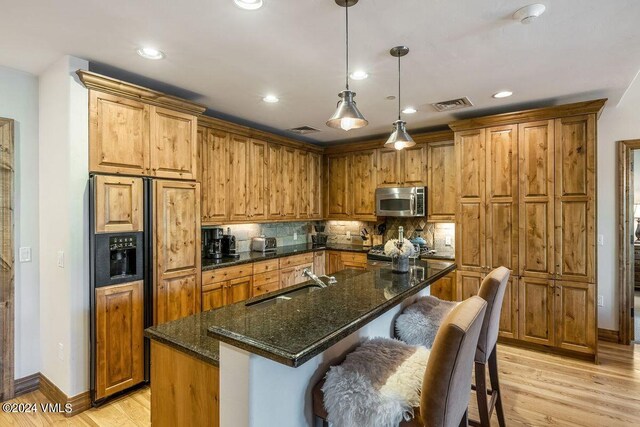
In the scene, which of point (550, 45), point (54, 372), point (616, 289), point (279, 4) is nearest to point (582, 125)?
point (550, 45)

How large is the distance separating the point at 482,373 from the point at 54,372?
10.3 feet

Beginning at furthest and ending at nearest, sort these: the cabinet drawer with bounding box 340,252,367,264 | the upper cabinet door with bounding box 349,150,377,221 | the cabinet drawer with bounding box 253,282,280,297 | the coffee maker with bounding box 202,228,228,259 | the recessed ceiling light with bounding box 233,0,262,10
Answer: the upper cabinet door with bounding box 349,150,377,221 < the cabinet drawer with bounding box 340,252,367,264 < the cabinet drawer with bounding box 253,282,280,297 < the coffee maker with bounding box 202,228,228,259 < the recessed ceiling light with bounding box 233,0,262,10

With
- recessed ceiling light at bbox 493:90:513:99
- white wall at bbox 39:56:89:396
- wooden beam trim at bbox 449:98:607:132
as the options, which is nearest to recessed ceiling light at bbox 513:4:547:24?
recessed ceiling light at bbox 493:90:513:99

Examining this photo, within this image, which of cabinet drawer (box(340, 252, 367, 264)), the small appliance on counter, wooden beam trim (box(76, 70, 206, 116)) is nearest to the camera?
wooden beam trim (box(76, 70, 206, 116))

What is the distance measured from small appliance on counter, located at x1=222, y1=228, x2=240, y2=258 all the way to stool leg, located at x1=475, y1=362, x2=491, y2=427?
2.99m

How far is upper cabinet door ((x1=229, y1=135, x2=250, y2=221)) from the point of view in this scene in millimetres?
4125

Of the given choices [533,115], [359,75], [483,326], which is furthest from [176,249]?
[533,115]

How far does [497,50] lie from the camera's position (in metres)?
2.41

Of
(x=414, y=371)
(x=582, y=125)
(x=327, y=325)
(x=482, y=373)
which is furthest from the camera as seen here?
(x=582, y=125)

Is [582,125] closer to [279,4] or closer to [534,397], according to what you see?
[534,397]

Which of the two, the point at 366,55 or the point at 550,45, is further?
the point at 366,55

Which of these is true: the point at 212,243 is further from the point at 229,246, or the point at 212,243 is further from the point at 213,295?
the point at 213,295

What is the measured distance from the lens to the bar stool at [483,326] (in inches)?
76.8

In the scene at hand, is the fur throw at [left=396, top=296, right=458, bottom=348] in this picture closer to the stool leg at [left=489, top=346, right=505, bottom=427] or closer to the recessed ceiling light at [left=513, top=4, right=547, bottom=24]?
the stool leg at [left=489, top=346, right=505, bottom=427]
